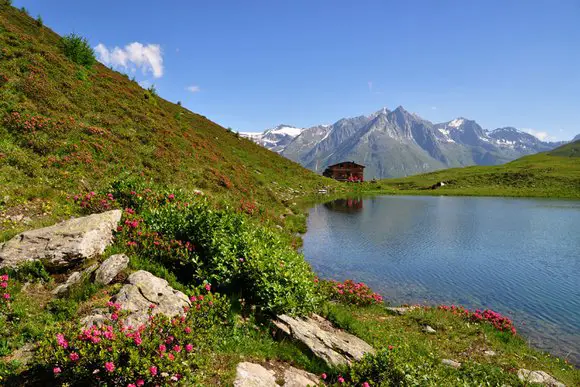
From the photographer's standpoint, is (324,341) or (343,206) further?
(343,206)

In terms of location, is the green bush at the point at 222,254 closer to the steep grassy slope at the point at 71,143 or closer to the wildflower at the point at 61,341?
the wildflower at the point at 61,341

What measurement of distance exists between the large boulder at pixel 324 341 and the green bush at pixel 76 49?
142 ft

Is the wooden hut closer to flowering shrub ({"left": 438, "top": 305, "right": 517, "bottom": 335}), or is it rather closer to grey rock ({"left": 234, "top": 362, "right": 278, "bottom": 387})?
flowering shrub ({"left": 438, "top": 305, "right": 517, "bottom": 335})

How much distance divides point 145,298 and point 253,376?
3541 millimetres

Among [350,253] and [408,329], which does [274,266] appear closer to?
[408,329]

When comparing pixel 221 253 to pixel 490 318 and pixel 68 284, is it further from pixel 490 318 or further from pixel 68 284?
pixel 490 318

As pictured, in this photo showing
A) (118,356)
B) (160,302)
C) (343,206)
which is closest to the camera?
(118,356)

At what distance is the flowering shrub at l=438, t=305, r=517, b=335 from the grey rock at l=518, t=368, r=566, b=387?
4.18 m

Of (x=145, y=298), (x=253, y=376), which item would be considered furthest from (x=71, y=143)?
(x=253, y=376)

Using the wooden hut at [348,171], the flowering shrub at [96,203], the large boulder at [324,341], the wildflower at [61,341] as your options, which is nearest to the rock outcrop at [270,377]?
the large boulder at [324,341]

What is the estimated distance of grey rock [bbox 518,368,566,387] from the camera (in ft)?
34.3

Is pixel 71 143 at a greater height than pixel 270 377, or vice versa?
pixel 71 143

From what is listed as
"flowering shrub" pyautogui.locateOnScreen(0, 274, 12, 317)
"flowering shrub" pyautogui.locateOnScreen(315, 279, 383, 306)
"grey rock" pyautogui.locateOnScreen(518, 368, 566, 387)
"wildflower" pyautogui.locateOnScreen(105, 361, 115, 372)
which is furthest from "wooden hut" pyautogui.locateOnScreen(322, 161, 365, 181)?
"wildflower" pyautogui.locateOnScreen(105, 361, 115, 372)

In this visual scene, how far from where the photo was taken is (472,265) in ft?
84.9
